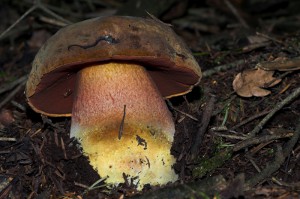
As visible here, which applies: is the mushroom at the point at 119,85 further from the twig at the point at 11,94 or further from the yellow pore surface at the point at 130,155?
the twig at the point at 11,94

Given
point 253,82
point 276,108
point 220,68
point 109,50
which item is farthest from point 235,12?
point 109,50

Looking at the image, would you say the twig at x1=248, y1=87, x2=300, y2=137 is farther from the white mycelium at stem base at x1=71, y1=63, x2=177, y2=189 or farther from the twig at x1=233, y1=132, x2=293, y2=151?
the white mycelium at stem base at x1=71, y1=63, x2=177, y2=189

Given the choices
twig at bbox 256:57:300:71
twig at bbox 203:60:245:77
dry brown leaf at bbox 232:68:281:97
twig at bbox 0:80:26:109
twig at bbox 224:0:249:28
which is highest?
twig at bbox 256:57:300:71

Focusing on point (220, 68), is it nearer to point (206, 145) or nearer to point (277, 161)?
point (206, 145)

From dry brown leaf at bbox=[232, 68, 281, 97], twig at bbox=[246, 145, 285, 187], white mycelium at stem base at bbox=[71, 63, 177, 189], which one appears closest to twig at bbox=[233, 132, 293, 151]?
twig at bbox=[246, 145, 285, 187]

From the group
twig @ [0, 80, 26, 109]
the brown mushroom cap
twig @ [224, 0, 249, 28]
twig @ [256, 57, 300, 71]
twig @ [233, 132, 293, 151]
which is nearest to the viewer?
the brown mushroom cap

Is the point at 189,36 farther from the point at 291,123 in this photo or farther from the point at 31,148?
the point at 31,148

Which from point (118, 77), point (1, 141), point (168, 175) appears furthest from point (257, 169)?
point (1, 141)

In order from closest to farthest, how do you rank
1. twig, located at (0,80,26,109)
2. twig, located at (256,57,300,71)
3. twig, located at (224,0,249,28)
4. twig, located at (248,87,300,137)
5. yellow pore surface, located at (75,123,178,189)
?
yellow pore surface, located at (75,123,178,189)
twig, located at (248,87,300,137)
twig, located at (256,57,300,71)
twig, located at (0,80,26,109)
twig, located at (224,0,249,28)

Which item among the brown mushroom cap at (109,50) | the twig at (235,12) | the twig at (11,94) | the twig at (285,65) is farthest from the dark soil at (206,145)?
the twig at (235,12)
